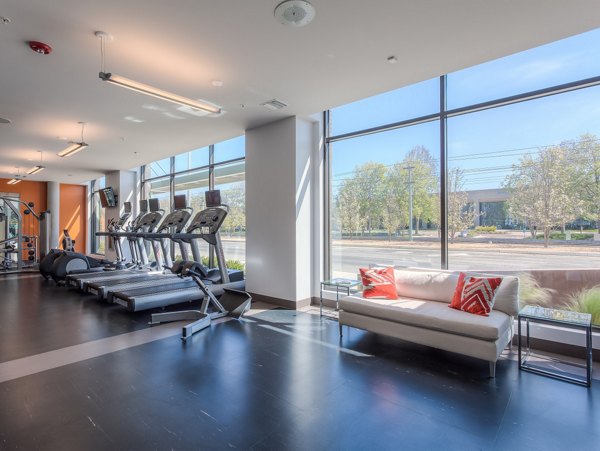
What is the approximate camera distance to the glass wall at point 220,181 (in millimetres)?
7051

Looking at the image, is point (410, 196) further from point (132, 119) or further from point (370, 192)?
point (132, 119)

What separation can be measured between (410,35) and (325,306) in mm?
3908

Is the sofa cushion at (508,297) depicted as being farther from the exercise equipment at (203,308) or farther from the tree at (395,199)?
the exercise equipment at (203,308)

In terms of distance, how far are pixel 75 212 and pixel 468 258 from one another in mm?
13947

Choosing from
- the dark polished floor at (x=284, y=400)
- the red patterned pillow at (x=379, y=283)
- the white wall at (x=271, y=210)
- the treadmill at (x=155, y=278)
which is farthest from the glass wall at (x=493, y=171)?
the treadmill at (x=155, y=278)

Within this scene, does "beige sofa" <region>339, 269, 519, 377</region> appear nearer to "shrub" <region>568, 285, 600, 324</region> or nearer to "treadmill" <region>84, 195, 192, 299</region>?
"shrub" <region>568, 285, 600, 324</region>

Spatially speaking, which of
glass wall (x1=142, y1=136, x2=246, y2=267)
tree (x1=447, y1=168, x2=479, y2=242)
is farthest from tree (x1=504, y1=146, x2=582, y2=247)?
glass wall (x1=142, y1=136, x2=246, y2=267)

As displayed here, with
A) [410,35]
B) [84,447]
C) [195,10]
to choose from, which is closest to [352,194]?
[410,35]

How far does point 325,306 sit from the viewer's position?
211 inches

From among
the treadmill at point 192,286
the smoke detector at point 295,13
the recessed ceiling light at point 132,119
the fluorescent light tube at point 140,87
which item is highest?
the recessed ceiling light at point 132,119

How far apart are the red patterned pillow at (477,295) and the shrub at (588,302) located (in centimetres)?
90

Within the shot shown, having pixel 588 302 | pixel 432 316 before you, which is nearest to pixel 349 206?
pixel 432 316

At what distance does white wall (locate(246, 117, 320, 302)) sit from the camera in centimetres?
529

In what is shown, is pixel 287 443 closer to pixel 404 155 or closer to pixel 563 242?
pixel 563 242
